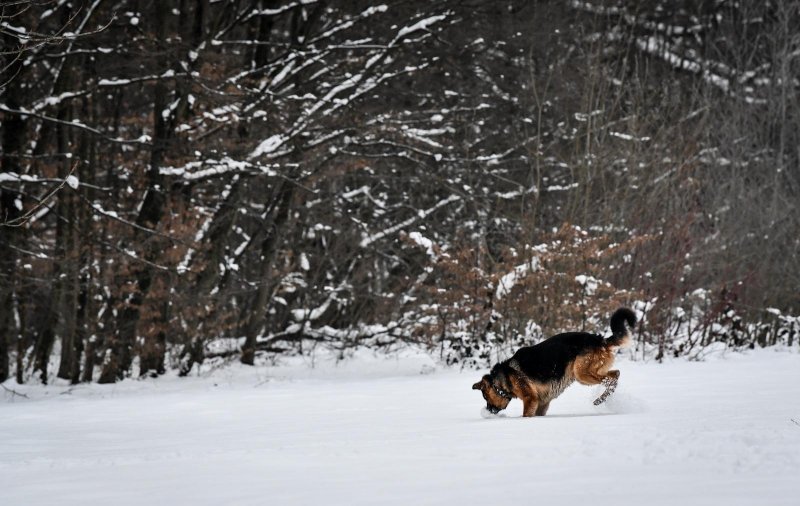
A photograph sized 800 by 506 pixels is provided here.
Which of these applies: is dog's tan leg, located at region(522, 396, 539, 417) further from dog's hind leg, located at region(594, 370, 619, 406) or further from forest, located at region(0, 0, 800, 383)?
forest, located at region(0, 0, 800, 383)

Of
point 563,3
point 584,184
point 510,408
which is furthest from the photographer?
point 563,3

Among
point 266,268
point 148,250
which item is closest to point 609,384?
point 148,250

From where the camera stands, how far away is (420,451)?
511cm

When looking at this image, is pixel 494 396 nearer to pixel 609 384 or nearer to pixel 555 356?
pixel 555 356

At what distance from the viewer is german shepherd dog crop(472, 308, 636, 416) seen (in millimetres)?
7465

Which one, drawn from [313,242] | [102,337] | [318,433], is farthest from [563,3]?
[318,433]

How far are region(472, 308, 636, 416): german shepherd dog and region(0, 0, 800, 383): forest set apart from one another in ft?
19.4

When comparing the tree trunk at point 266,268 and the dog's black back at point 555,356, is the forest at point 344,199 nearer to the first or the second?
the tree trunk at point 266,268

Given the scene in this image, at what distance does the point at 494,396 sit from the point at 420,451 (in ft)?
8.65

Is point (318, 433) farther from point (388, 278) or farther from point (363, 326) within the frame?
point (388, 278)

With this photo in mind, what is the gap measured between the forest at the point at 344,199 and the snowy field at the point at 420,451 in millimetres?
4175

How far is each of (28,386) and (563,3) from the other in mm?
13767

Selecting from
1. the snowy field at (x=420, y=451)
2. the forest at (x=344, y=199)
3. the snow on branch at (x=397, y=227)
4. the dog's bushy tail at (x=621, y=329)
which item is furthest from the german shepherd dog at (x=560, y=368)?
the snow on branch at (x=397, y=227)

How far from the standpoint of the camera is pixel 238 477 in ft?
14.8
